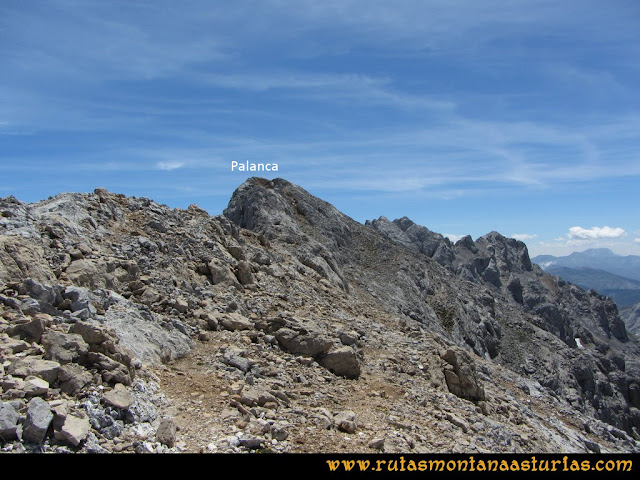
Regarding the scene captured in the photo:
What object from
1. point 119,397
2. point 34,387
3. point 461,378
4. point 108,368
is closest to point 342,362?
point 461,378

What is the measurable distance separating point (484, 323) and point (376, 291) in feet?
96.8

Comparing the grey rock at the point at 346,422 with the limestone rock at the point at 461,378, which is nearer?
the grey rock at the point at 346,422

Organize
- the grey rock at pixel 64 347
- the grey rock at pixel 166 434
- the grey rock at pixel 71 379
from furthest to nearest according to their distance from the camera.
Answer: the grey rock at pixel 64 347 < the grey rock at pixel 71 379 < the grey rock at pixel 166 434

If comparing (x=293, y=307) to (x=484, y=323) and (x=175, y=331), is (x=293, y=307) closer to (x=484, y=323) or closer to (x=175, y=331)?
(x=175, y=331)

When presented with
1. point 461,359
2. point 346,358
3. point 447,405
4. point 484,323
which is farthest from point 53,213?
point 484,323

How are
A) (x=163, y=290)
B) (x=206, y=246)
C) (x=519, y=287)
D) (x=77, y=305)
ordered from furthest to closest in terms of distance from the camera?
(x=519, y=287) → (x=206, y=246) → (x=163, y=290) → (x=77, y=305)

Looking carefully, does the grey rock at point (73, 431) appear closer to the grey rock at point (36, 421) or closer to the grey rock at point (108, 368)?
the grey rock at point (36, 421)

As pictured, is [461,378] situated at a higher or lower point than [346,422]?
lower

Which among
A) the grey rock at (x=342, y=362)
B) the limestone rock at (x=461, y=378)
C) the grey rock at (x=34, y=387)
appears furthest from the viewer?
the limestone rock at (x=461, y=378)

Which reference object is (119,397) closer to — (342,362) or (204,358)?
(204,358)

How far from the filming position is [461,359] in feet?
80.9

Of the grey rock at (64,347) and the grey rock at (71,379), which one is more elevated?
the grey rock at (64,347)

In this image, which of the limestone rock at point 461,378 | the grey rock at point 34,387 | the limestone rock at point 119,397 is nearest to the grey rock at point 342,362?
the limestone rock at point 461,378

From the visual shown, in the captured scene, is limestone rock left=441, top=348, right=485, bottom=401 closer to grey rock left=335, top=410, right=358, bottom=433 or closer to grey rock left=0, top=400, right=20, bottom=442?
grey rock left=335, top=410, right=358, bottom=433
